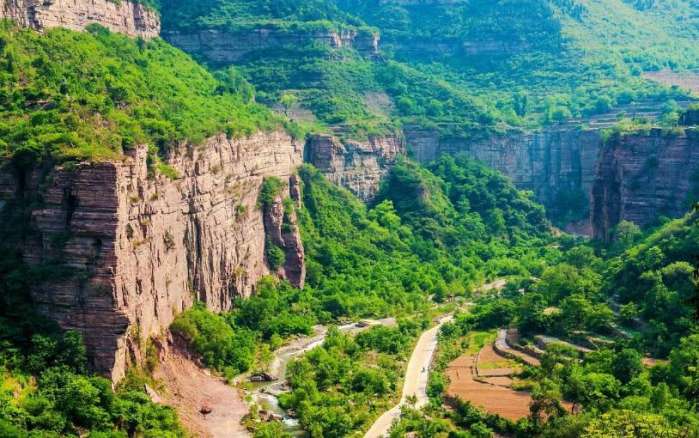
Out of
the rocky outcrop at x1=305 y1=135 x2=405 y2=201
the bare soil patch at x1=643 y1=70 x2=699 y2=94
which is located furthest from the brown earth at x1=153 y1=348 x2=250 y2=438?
the bare soil patch at x1=643 y1=70 x2=699 y2=94

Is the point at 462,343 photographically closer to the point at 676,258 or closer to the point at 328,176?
the point at 676,258

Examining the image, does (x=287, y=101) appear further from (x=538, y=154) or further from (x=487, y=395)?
(x=487, y=395)

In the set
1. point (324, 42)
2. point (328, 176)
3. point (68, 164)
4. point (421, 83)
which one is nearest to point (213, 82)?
point (328, 176)

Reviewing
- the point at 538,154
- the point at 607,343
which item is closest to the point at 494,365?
the point at 607,343

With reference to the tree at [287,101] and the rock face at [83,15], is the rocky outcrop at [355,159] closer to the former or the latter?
the tree at [287,101]

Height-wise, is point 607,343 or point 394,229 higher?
point 394,229

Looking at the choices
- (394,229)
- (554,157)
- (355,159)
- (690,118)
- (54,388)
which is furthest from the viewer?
(554,157)

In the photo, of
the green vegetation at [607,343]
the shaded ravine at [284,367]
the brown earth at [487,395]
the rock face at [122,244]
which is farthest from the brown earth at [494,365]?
the rock face at [122,244]
